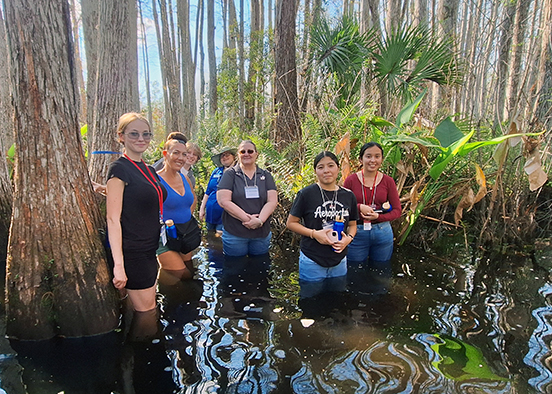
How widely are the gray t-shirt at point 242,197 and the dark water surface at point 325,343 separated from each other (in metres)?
0.60

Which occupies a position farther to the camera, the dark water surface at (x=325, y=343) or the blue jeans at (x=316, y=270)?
Answer: the blue jeans at (x=316, y=270)

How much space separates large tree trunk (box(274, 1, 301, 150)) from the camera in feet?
24.4

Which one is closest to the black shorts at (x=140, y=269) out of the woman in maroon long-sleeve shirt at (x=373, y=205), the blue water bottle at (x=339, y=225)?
the blue water bottle at (x=339, y=225)

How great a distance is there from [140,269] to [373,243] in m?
2.59

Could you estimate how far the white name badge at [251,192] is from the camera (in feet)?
13.1

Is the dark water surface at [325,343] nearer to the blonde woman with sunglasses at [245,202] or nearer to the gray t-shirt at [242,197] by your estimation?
the blonde woman with sunglasses at [245,202]

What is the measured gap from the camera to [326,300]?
3504 millimetres

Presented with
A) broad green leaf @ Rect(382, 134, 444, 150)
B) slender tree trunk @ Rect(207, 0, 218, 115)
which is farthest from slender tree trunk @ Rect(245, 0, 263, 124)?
broad green leaf @ Rect(382, 134, 444, 150)

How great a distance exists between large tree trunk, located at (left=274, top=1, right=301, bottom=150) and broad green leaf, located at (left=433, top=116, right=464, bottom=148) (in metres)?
3.44

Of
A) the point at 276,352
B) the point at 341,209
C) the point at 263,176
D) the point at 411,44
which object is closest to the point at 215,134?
the point at 411,44

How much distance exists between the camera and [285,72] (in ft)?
24.7

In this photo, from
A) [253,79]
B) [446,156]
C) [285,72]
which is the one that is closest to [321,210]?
[446,156]

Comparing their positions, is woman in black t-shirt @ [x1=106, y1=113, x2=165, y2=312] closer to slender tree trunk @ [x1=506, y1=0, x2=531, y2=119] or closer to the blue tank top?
the blue tank top

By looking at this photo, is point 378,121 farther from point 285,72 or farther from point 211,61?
point 211,61
